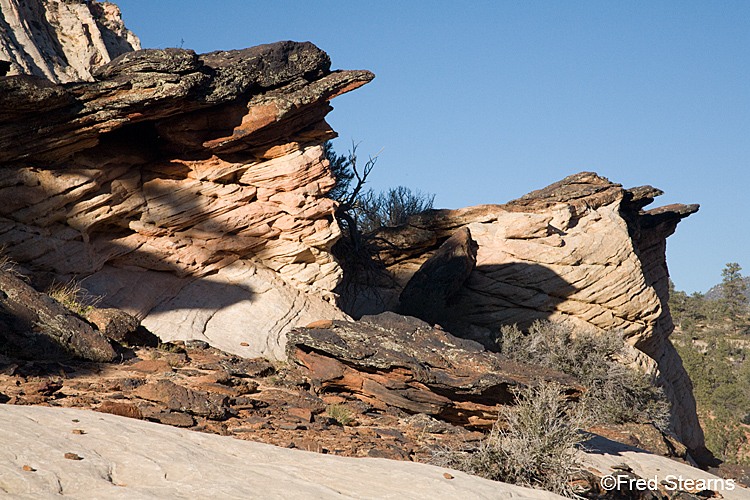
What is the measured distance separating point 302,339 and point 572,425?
407cm

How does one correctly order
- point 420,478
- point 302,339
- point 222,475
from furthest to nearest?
point 302,339 < point 420,478 < point 222,475

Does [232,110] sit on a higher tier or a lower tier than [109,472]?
higher

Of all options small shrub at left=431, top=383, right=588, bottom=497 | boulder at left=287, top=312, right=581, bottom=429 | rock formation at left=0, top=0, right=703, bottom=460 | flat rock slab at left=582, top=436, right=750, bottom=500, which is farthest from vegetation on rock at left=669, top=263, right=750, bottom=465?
small shrub at left=431, top=383, right=588, bottom=497

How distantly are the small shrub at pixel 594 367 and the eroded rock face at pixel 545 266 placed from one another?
910 millimetres

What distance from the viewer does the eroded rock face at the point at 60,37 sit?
16281 millimetres

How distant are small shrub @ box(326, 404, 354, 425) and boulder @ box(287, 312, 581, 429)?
58 centimetres

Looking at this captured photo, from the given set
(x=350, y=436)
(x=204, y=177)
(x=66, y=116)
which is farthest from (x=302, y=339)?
(x=66, y=116)

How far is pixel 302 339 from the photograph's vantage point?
888cm

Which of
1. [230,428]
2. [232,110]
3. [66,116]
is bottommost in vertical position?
[230,428]

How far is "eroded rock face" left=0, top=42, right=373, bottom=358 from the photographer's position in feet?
33.5

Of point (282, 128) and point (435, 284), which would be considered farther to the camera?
point (435, 284)

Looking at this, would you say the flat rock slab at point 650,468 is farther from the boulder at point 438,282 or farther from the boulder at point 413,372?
the boulder at point 438,282

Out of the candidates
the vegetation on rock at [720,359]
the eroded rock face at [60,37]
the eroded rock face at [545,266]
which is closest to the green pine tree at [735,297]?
the vegetation on rock at [720,359]

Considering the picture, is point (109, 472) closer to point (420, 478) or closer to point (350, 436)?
point (420, 478)
